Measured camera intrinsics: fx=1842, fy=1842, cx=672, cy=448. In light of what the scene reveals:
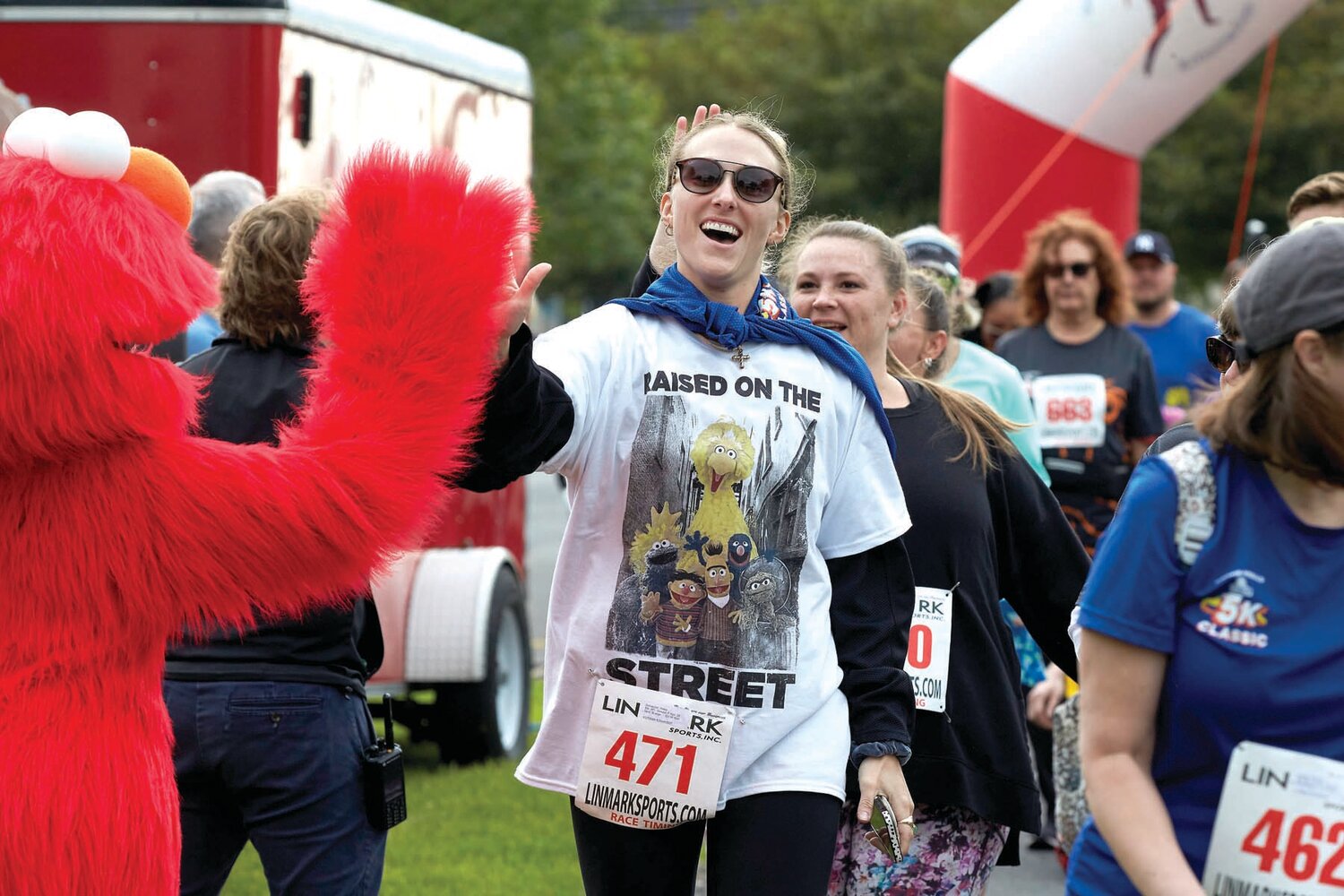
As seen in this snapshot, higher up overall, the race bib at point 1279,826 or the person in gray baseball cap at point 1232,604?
the person in gray baseball cap at point 1232,604

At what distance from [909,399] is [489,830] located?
11.6 feet

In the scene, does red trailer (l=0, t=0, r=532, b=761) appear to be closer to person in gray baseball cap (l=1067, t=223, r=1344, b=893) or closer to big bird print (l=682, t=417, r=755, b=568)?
big bird print (l=682, t=417, r=755, b=568)

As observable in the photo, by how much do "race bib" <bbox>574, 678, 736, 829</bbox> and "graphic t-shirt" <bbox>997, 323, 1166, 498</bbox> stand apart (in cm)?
430

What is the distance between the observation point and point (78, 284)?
2768mm

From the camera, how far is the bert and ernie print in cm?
330

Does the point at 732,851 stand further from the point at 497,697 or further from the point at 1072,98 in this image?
the point at 1072,98

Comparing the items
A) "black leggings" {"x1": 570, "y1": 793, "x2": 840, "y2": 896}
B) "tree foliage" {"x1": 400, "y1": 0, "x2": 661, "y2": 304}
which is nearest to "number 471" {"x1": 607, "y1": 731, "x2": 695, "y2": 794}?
"black leggings" {"x1": 570, "y1": 793, "x2": 840, "y2": 896}

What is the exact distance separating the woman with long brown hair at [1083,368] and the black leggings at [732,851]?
13.7 feet

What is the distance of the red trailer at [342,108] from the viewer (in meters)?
7.10

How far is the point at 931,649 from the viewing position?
4137mm

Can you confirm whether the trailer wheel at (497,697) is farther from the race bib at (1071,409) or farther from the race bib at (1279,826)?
the race bib at (1279,826)

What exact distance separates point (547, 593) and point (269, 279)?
11.3m

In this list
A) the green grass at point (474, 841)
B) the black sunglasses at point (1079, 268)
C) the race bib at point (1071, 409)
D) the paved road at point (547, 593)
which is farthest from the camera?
the black sunglasses at point (1079, 268)

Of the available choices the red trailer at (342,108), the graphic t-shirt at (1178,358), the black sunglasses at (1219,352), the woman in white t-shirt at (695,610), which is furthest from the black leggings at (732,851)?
the graphic t-shirt at (1178,358)
